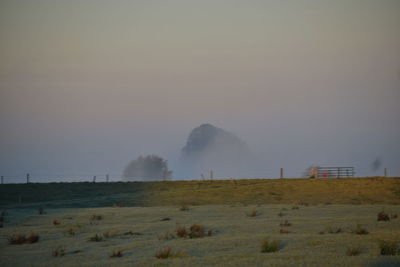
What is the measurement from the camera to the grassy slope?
175 ft

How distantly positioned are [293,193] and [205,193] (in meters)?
9.19

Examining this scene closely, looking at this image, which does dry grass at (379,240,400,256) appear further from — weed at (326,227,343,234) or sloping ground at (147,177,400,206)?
sloping ground at (147,177,400,206)

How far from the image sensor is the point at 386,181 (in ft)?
206

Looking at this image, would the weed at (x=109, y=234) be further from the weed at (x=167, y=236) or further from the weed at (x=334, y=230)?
the weed at (x=334, y=230)

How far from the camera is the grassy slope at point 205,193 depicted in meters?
53.2

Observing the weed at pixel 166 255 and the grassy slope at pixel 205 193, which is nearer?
the weed at pixel 166 255

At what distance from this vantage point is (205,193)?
58562 millimetres

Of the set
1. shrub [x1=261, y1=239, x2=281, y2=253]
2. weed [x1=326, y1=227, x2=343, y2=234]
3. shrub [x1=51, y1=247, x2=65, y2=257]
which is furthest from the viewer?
weed [x1=326, y1=227, x2=343, y2=234]

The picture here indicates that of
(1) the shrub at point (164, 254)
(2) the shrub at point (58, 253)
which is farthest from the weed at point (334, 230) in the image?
(2) the shrub at point (58, 253)

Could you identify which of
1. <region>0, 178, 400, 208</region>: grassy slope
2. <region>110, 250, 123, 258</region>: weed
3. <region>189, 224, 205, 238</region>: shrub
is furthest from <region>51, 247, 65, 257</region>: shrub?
<region>0, 178, 400, 208</region>: grassy slope

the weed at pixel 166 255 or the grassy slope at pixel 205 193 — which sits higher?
the grassy slope at pixel 205 193

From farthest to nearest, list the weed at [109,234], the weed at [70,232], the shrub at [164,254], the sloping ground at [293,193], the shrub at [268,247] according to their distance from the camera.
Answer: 1. the sloping ground at [293,193]
2. the weed at [70,232]
3. the weed at [109,234]
4. the shrub at [268,247]
5. the shrub at [164,254]

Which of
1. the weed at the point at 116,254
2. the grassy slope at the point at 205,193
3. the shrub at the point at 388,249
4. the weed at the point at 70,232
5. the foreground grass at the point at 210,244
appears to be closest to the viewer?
the foreground grass at the point at 210,244

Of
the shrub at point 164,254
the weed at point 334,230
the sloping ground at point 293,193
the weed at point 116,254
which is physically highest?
the sloping ground at point 293,193
